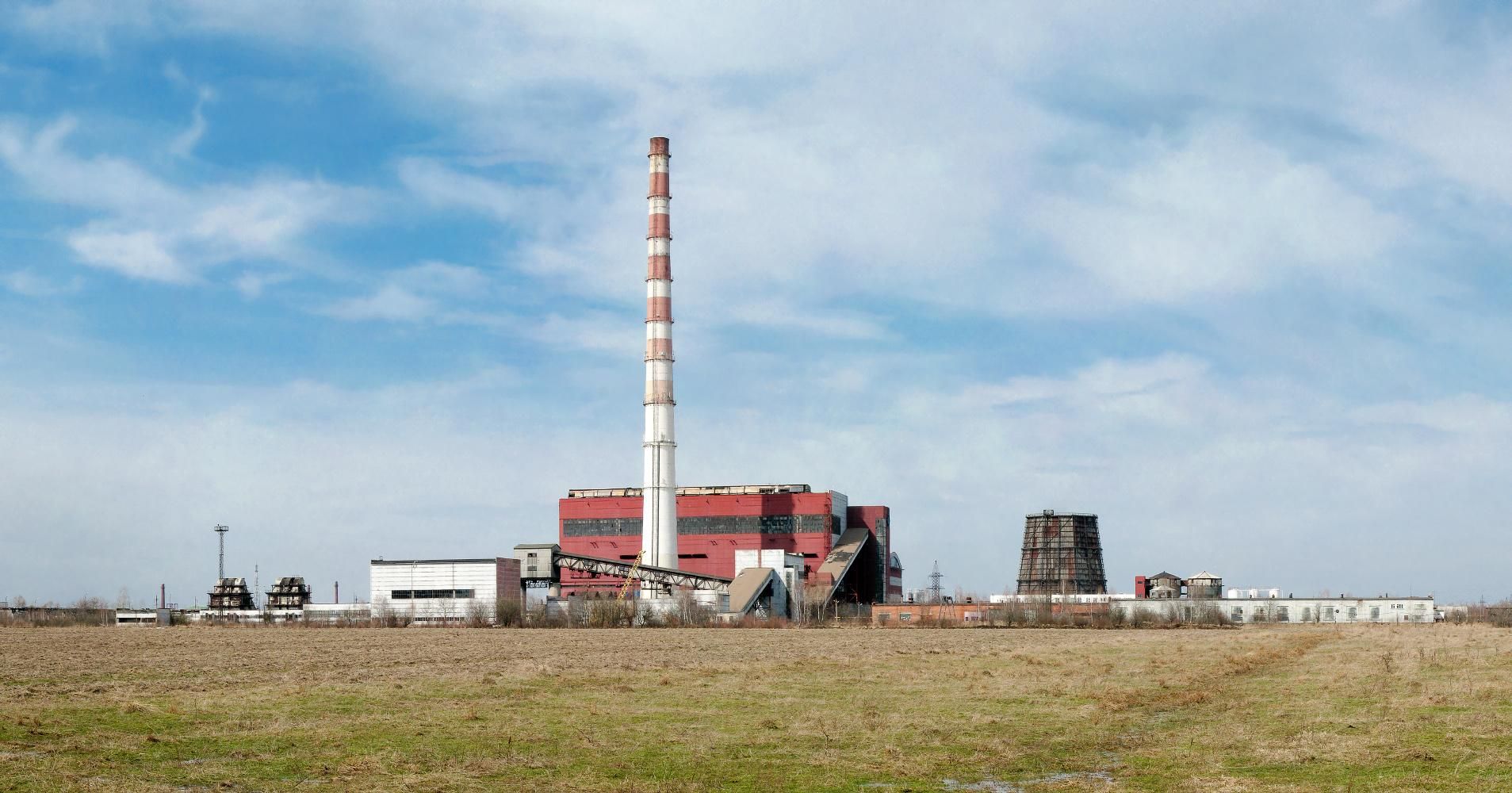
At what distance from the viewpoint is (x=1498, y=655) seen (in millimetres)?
40156

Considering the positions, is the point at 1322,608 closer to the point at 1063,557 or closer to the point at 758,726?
the point at 1063,557

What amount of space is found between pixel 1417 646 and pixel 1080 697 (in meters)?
29.6

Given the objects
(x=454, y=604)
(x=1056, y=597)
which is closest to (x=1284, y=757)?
(x=454, y=604)

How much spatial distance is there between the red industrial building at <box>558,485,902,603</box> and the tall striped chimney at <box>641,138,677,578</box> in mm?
15959

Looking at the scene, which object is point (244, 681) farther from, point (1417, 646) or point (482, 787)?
point (1417, 646)

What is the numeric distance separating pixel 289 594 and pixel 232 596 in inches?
441

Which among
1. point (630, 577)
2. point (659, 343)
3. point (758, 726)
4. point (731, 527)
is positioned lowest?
point (630, 577)

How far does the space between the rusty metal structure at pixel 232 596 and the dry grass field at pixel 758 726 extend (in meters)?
101

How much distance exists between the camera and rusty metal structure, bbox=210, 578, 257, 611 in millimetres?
133000

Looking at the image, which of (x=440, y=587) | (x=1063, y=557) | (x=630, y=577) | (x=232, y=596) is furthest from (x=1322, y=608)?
(x=232, y=596)

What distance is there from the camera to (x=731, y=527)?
122500mm

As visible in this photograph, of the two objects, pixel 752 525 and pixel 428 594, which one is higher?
pixel 752 525

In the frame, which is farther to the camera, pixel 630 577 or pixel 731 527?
pixel 731 527

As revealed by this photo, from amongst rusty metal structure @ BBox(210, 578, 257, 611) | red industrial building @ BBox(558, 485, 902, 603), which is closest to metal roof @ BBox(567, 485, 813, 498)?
red industrial building @ BBox(558, 485, 902, 603)
